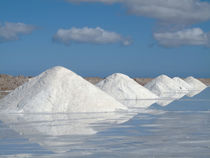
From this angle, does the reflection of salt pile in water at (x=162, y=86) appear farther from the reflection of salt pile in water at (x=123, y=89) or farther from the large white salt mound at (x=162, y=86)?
the reflection of salt pile in water at (x=123, y=89)

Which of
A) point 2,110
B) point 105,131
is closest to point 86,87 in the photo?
point 2,110

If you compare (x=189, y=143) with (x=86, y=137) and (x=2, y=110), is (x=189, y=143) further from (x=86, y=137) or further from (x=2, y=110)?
(x=2, y=110)

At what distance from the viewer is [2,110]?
44.1 ft

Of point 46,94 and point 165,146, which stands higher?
point 46,94

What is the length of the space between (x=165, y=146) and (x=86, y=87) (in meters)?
8.23

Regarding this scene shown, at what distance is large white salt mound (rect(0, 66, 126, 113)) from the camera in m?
13.2

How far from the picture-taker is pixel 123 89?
870 inches

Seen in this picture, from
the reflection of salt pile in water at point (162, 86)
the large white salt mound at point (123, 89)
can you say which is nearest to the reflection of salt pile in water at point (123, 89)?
the large white salt mound at point (123, 89)

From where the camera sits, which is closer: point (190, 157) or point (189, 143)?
point (190, 157)

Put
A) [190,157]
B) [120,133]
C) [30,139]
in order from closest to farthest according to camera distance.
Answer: [190,157] → [30,139] → [120,133]

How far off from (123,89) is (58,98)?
9043mm

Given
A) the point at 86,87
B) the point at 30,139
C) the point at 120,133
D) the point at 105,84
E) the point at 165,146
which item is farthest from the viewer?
the point at 105,84

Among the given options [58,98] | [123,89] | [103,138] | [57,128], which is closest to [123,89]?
[123,89]

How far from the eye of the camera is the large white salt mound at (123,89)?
2156cm
